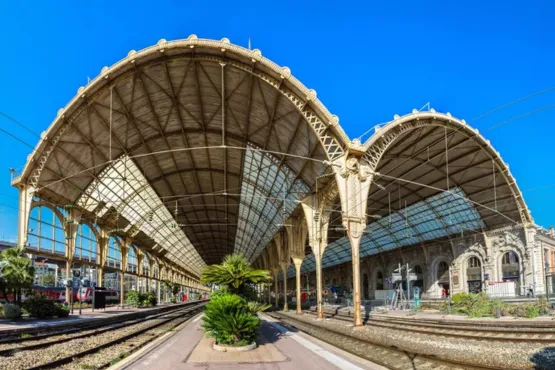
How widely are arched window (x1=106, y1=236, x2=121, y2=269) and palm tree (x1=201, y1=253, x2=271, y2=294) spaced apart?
43.4 meters

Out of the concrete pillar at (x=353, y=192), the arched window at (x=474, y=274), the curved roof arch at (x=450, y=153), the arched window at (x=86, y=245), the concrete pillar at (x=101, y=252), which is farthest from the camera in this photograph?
the concrete pillar at (x=101, y=252)

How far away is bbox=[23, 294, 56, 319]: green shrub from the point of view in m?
34.5

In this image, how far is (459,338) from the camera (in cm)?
1911

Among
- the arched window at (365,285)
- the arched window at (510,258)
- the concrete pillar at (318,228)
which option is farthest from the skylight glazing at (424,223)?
the concrete pillar at (318,228)

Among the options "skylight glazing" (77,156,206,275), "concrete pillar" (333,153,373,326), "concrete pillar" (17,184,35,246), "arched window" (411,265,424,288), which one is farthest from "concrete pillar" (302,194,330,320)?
"arched window" (411,265,424,288)

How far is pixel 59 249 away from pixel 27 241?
6721mm

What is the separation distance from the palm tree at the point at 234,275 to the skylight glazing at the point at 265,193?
20.2 m

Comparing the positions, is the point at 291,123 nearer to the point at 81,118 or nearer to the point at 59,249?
the point at 81,118

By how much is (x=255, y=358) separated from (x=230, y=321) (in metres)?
2.55

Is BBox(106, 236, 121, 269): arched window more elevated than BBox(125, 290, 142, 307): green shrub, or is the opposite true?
BBox(106, 236, 121, 269): arched window

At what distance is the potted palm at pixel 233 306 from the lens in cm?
1634

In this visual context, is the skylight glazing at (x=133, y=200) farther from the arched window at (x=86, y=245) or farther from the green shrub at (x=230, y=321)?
the green shrub at (x=230, y=321)

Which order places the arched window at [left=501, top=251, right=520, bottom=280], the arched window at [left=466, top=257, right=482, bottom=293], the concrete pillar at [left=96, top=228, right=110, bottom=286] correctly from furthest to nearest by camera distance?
the concrete pillar at [left=96, top=228, right=110, bottom=286]
the arched window at [left=466, top=257, right=482, bottom=293]
the arched window at [left=501, top=251, right=520, bottom=280]

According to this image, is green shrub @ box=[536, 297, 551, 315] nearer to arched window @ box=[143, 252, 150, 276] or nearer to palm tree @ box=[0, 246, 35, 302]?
palm tree @ box=[0, 246, 35, 302]
